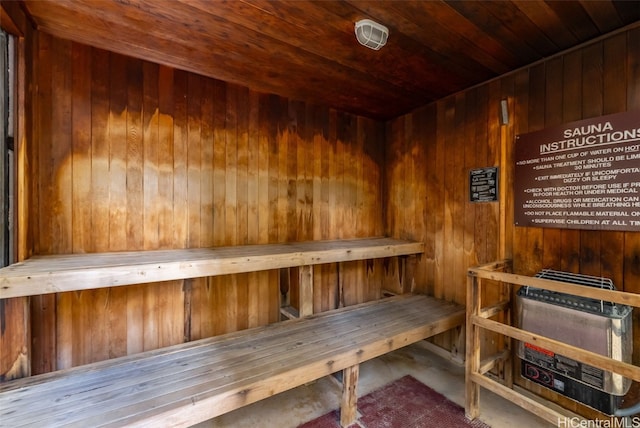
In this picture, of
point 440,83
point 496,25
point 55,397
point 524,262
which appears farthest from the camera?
point 440,83

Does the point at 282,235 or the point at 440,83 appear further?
the point at 282,235

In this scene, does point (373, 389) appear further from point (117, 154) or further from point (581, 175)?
point (117, 154)

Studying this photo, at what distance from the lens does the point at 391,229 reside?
10.2 feet

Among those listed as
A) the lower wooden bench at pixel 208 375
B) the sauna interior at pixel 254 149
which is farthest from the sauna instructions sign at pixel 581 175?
the lower wooden bench at pixel 208 375

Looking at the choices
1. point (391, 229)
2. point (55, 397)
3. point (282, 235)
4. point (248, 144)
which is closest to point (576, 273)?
point (391, 229)

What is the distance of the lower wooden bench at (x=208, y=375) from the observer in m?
1.22

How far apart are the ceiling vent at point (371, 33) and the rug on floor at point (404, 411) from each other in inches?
92.6

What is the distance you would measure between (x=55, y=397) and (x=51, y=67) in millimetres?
1858

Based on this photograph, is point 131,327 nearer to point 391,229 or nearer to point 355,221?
point 355,221

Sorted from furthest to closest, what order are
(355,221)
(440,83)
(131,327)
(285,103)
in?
1. (355,221)
2. (285,103)
3. (440,83)
4. (131,327)

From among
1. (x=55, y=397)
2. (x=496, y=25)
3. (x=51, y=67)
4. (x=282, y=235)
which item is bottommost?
(x=55, y=397)

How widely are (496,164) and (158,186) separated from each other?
2585 mm

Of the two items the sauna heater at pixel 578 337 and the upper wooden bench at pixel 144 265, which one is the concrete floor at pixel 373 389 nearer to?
the sauna heater at pixel 578 337

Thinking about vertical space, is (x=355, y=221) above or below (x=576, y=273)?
above
